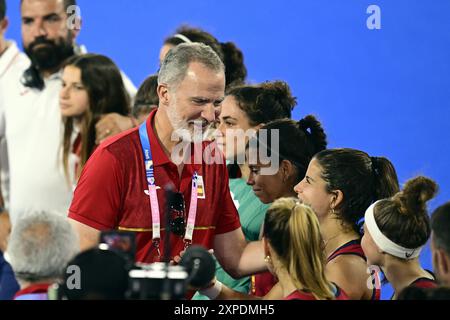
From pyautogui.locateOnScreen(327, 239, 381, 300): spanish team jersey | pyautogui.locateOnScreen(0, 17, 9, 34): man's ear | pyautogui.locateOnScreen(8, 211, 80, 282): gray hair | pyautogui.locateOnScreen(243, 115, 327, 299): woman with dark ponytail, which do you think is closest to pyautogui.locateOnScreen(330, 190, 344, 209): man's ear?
pyautogui.locateOnScreen(327, 239, 381, 300): spanish team jersey

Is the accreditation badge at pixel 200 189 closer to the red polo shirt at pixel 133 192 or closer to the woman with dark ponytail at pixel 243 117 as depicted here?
the red polo shirt at pixel 133 192

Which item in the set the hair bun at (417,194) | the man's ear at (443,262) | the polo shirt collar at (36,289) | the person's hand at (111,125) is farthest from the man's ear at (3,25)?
the man's ear at (443,262)

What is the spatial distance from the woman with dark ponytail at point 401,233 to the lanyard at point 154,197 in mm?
663

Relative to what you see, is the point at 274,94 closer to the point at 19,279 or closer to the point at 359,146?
the point at 359,146

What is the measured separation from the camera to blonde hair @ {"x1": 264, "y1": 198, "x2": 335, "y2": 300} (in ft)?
13.4

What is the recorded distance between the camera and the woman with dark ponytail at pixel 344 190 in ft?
15.5

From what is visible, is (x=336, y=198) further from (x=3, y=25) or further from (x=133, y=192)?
(x=3, y=25)

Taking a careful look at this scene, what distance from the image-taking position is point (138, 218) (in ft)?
14.5

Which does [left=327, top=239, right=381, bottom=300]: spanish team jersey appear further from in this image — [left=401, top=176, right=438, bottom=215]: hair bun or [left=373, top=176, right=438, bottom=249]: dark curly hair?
[left=401, top=176, right=438, bottom=215]: hair bun

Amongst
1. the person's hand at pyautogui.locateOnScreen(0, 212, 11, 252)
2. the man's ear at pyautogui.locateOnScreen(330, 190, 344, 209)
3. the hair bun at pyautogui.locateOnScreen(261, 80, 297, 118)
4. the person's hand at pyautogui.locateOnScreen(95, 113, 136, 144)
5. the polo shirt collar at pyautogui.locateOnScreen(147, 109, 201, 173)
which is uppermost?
the hair bun at pyautogui.locateOnScreen(261, 80, 297, 118)

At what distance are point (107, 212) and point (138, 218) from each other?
0.39ft

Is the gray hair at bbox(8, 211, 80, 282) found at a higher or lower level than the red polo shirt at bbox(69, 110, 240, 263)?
lower

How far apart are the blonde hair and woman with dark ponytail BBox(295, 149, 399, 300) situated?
0.54 meters

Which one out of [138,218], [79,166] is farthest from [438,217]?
[79,166]
